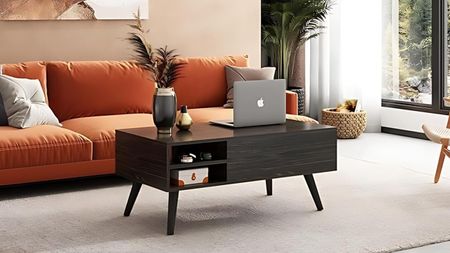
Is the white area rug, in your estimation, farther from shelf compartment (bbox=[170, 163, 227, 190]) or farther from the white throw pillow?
the white throw pillow

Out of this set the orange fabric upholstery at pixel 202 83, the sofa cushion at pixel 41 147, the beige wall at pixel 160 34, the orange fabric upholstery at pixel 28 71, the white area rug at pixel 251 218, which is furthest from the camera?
the orange fabric upholstery at pixel 202 83

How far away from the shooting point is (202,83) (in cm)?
670

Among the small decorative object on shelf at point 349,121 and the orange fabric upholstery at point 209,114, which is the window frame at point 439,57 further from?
the orange fabric upholstery at point 209,114

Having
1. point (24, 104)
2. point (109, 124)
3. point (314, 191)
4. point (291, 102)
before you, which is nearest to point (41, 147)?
point (24, 104)

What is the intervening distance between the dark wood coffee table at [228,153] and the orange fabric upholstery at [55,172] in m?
0.65

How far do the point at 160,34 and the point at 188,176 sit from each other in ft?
8.72

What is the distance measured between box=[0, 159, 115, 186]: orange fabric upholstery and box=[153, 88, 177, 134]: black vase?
3.17 feet

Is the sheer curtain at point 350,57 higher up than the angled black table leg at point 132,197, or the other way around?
the sheer curtain at point 350,57

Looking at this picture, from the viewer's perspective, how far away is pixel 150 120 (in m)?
6.02

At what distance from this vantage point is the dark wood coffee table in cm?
445

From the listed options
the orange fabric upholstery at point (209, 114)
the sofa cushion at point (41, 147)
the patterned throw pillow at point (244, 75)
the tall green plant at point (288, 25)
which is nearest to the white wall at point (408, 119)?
the tall green plant at point (288, 25)

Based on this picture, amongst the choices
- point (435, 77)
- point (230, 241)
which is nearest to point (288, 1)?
point (435, 77)

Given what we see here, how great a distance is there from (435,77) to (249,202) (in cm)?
295

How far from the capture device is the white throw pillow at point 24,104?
5586mm
